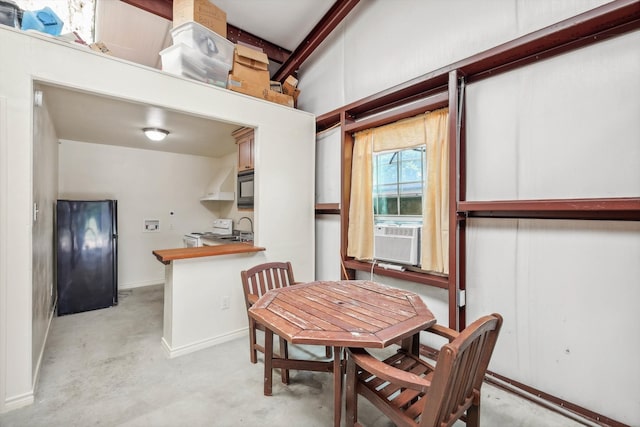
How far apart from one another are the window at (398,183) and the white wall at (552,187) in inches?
19.9

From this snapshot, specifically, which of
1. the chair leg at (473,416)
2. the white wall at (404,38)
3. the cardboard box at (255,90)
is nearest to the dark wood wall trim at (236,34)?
the white wall at (404,38)

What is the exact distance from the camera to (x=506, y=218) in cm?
212

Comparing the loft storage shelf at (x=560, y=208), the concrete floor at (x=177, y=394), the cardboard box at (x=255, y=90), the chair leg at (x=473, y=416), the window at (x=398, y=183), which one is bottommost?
the concrete floor at (x=177, y=394)

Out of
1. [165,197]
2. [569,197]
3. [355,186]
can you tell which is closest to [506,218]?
[569,197]

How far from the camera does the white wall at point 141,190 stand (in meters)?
4.29

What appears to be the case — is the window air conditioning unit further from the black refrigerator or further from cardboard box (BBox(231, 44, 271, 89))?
the black refrigerator

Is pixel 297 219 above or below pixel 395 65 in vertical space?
below

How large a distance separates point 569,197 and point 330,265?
241 centimetres

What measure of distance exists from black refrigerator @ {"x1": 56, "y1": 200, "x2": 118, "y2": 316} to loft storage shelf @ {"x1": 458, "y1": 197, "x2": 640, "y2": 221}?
4351mm

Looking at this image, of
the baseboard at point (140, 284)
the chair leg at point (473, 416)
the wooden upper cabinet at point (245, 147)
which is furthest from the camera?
the baseboard at point (140, 284)

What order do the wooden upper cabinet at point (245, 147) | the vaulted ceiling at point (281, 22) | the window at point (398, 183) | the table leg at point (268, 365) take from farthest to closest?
the wooden upper cabinet at point (245, 147)
the vaulted ceiling at point (281, 22)
the window at point (398, 183)
the table leg at point (268, 365)

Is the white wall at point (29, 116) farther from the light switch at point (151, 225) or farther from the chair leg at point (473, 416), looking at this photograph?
the light switch at point (151, 225)

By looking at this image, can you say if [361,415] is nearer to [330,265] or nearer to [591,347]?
[591,347]

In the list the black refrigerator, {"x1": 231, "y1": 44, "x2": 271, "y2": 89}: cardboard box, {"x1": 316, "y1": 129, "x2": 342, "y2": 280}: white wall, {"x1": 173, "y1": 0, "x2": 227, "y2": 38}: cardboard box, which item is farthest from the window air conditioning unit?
the black refrigerator
